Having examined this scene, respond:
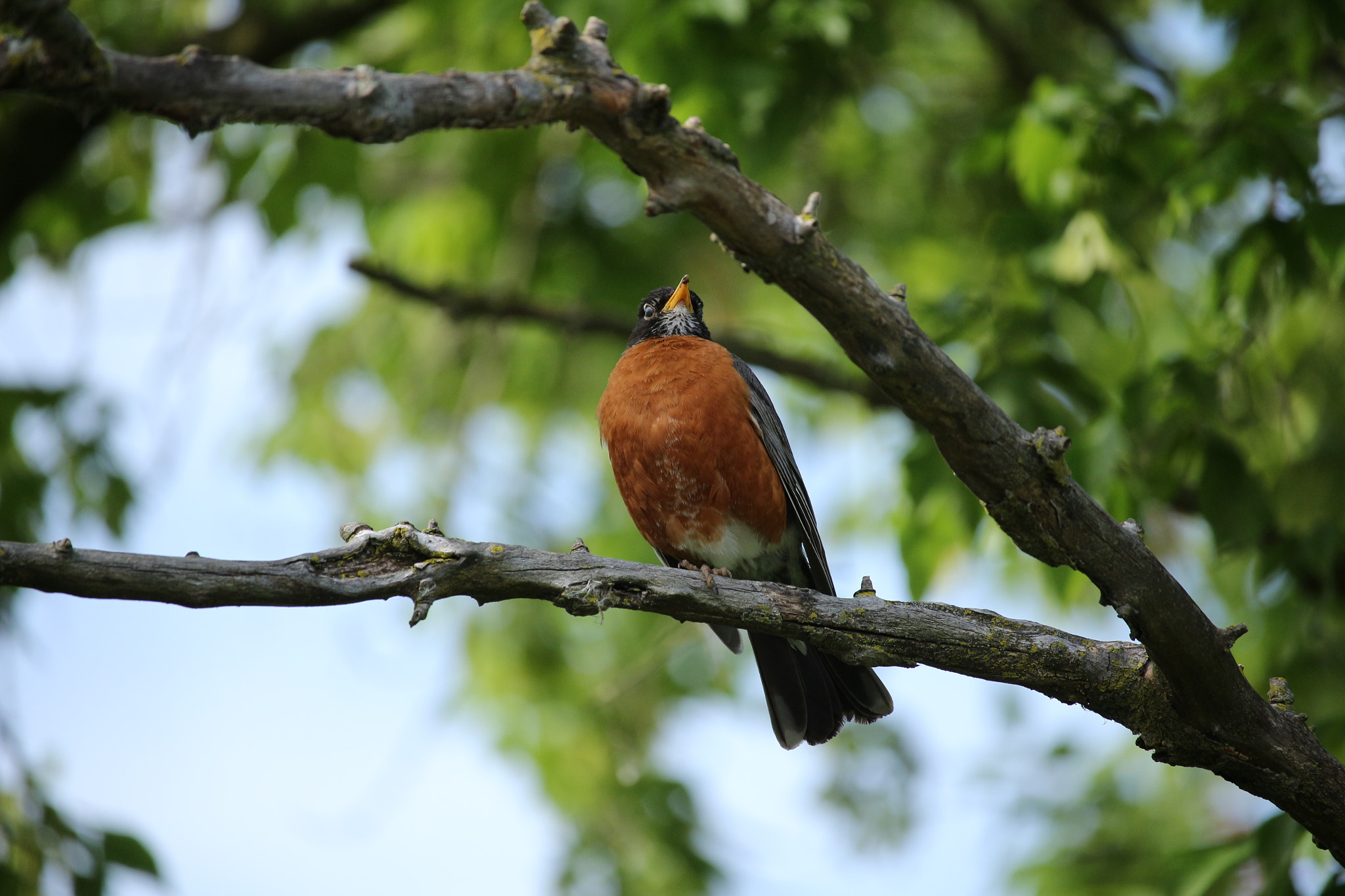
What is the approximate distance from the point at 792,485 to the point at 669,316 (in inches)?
57.9

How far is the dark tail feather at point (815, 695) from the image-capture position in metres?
3.93

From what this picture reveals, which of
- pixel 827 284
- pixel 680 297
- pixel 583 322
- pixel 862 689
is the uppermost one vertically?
pixel 583 322

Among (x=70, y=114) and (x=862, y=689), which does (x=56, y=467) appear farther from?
(x=862, y=689)

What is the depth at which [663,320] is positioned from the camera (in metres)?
5.65

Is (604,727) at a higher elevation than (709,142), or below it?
higher

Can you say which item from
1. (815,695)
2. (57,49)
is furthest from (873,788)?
(57,49)

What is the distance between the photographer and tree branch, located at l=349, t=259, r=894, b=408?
564 cm

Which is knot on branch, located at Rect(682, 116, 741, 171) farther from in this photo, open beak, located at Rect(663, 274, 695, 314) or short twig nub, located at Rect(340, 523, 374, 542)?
open beak, located at Rect(663, 274, 695, 314)

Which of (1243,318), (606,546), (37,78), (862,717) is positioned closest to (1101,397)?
(1243,318)

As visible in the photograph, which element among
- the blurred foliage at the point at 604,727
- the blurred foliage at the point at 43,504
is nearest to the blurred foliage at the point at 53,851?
the blurred foliage at the point at 43,504

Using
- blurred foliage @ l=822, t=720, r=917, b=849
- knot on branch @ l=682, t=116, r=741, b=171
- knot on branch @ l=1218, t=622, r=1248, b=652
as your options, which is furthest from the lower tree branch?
blurred foliage @ l=822, t=720, r=917, b=849

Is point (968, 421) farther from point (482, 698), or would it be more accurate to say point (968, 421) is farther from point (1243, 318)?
point (482, 698)

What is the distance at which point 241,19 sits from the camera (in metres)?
6.43

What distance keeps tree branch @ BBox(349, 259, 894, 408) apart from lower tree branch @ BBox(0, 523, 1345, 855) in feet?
8.83
